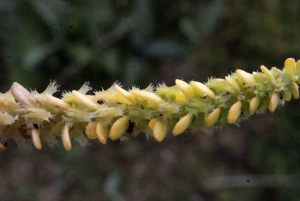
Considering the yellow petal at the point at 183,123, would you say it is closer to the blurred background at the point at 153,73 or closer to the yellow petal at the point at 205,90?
the yellow petal at the point at 205,90

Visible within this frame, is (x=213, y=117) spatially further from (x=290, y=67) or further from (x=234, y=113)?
(x=290, y=67)

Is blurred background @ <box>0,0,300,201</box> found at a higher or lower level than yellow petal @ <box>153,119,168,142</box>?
higher

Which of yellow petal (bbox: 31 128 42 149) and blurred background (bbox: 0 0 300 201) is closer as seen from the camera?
yellow petal (bbox: 31 128 42 149)

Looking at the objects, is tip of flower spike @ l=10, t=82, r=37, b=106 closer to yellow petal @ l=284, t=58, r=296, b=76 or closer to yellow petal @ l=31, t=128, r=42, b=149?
yellow petal @ l=31, t=128, r=42, b=149

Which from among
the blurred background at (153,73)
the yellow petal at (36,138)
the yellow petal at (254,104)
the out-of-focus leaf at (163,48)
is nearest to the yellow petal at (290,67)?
the yellow petal at (254,104)

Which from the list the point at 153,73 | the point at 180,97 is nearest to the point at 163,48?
the point at 153,73

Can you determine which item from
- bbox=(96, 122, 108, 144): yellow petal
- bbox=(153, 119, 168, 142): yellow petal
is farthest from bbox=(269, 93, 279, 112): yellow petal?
bbox=(96, 122, 108, 144): yellow petal
